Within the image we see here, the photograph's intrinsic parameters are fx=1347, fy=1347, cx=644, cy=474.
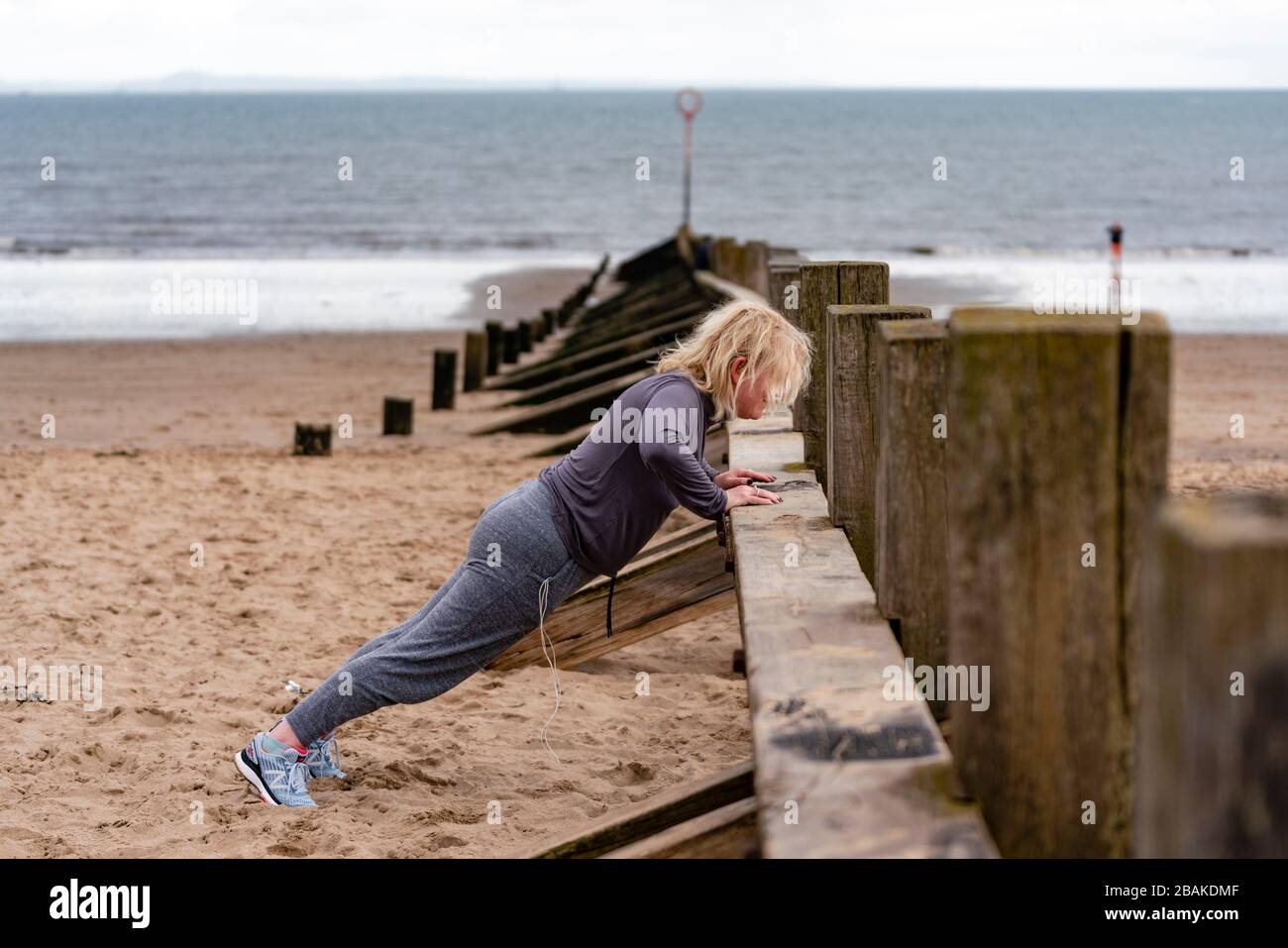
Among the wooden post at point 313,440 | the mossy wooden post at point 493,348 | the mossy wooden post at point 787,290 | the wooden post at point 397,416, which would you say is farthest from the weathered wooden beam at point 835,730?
the mossy wooden post at point 493,348

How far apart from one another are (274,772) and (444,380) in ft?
27.9

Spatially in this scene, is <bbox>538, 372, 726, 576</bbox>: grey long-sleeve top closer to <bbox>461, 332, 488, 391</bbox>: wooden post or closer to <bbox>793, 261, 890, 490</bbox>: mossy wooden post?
<bbox>793, 261, 890, 490</bbox>: mossy wooden post

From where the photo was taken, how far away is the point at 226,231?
3675cm

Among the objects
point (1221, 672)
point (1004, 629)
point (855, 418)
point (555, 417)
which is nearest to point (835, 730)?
point (1004, 629)

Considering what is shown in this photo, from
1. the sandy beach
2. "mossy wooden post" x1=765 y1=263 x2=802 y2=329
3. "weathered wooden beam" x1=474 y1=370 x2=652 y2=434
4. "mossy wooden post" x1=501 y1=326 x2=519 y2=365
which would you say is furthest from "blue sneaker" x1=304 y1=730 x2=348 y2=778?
"mossy wooden post" x1=501 y1=326 x2=519 y2=365

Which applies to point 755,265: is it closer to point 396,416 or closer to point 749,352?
point 396,416

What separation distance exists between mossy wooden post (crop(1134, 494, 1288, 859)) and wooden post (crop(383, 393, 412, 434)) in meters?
9.75

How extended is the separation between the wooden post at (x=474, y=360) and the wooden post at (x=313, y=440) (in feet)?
13.2

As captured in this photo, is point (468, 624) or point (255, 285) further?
point (255, 285)

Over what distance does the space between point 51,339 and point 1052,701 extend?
17.6 m

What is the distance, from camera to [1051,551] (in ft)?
6.42

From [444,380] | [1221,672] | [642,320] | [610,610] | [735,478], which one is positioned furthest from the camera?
[642,320]

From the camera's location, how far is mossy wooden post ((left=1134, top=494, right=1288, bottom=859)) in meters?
1.31
